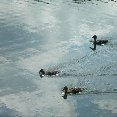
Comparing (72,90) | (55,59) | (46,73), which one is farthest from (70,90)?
(55,59)

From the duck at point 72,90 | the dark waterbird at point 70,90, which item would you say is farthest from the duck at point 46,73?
the duck at point 72,90

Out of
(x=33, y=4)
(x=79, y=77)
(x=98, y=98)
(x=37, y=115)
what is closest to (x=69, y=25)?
(x=33, y=4)

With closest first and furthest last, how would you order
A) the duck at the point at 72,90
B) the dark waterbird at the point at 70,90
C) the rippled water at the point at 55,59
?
1. the rippled water at the point at 55,59
2. the dark waterbird at the point at 70,90
3. the duck at the point at 72,90

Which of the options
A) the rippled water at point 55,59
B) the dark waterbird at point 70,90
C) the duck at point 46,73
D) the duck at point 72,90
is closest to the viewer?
the rippled water at point 55,59

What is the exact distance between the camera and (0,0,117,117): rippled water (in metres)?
40.6

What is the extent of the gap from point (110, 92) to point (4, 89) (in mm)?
12685

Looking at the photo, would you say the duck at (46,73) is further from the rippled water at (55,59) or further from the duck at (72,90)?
the duck at (72,90)

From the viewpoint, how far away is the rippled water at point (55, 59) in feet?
133

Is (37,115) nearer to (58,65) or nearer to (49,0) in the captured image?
(58,65)

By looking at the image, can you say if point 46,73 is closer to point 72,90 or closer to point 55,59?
point 55,59

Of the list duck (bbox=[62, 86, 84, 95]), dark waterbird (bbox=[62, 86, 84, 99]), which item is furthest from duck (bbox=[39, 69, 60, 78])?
duck (bbox=[62, 86, 84, 95])

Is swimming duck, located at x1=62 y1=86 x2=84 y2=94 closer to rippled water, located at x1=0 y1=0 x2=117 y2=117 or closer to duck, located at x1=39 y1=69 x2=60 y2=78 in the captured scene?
rippled water, located at x1=0 y1=0 x2=117 y2=117

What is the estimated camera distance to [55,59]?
51.3m

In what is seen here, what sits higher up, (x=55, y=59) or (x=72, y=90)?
(x=55, y=59)
